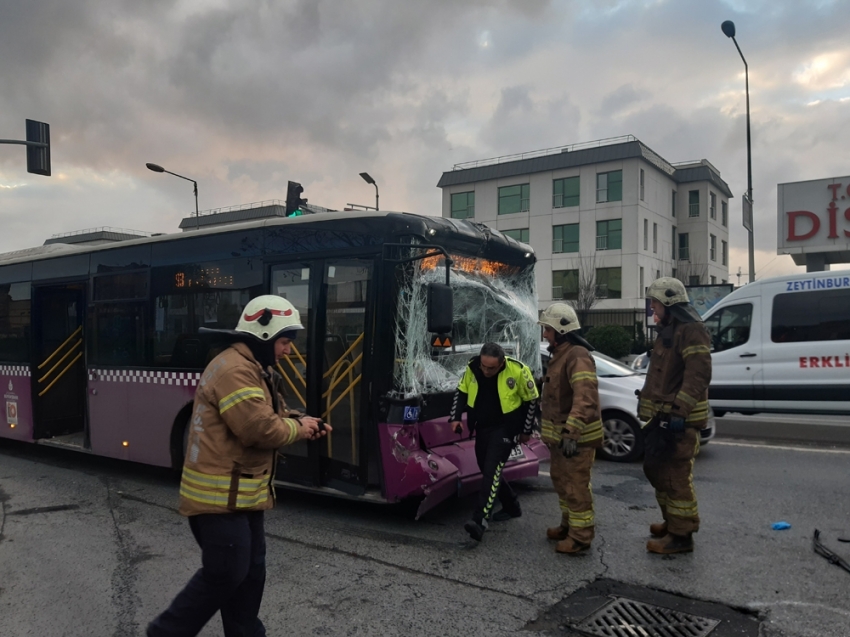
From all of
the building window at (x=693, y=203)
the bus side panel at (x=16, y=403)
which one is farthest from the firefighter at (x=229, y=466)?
the building window at (x=693, y=203)

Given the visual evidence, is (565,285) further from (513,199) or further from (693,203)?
(693,203)

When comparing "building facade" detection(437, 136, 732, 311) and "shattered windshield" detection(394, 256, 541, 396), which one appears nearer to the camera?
"shattered windshield" detection(394, 256, 541, 396)

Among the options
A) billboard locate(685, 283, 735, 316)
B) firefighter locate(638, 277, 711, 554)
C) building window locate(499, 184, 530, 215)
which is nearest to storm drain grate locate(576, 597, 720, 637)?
firefighter locate(638, 277, 711, 554)

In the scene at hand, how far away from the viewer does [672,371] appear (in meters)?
5.30

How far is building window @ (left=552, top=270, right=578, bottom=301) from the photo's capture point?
141 ft

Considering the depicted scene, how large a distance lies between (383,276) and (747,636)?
361cm

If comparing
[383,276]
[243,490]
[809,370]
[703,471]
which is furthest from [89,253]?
[809,370]

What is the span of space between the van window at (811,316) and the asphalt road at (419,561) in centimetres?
345

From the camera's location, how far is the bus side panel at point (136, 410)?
7512 millimetres

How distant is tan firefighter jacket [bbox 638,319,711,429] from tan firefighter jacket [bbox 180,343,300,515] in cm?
299

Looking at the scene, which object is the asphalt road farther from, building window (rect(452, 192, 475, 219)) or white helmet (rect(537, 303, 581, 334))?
building window (rect(452, 192, 475, 219))

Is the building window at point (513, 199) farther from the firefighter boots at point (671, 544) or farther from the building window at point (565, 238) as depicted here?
the firefighter boots at point (671, 544)

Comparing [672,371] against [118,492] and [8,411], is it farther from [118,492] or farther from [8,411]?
[8,411]

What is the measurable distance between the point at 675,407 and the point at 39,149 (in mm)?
14017
